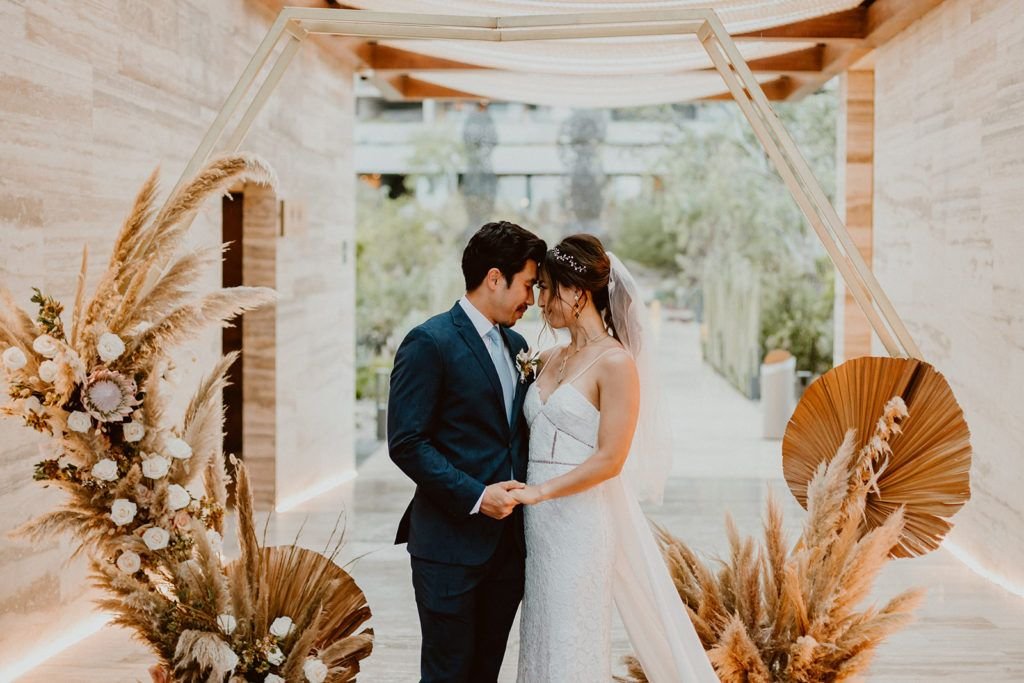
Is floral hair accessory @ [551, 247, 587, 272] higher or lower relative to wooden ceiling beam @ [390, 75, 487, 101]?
lower

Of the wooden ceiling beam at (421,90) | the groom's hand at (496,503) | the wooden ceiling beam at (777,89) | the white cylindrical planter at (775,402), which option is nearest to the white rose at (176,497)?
the groom's hand at (496,503)

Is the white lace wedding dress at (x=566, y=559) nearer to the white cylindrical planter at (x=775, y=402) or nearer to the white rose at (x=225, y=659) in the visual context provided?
the white rose at (x=225, y=659)

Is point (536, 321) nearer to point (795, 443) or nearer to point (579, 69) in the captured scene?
point (579, 69)

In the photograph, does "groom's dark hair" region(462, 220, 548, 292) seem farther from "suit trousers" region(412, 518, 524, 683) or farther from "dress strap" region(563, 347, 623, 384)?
"suit trousers" region(412, 518, 524, 683)

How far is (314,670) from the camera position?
2.73 meters

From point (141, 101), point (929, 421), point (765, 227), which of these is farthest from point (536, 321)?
point (929, 421)

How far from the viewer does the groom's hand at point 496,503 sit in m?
2.77

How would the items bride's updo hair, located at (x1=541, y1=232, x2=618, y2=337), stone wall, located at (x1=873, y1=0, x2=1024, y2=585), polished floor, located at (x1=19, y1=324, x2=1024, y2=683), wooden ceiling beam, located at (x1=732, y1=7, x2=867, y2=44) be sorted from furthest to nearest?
wooden ceiling beam, located at (x1=732, y1=7, x2=867, y2=44) < stone wall, located at (x1=873, y1=0, x2=1024, y2=585) < polished floor, located at (x1=19, y1=324, x2=1024, y2=683) < bride's updo hair, located at (x1=541, y1=232, x2=618, y2=337)

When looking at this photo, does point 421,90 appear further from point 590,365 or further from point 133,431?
point 133,431

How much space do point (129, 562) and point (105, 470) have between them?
251 mm

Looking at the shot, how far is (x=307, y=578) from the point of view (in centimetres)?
297

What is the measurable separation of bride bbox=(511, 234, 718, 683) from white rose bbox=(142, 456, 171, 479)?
0.92 meters

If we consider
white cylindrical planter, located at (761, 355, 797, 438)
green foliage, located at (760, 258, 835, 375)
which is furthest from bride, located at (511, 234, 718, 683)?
green foliage, located at (760, 258, 835, 375)

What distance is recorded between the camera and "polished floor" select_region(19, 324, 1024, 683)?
3.95m
